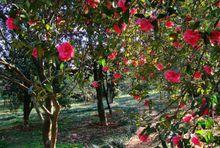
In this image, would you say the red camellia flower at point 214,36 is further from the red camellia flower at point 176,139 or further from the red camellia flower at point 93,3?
the red camellia flower at point 93,3

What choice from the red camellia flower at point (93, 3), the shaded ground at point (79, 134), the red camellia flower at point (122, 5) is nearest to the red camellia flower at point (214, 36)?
the red camellia flower at point (122, 5)

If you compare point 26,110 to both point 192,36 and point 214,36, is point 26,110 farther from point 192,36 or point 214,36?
point 214,36

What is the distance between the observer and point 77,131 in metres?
17.5

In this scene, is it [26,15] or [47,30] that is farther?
[47,30]

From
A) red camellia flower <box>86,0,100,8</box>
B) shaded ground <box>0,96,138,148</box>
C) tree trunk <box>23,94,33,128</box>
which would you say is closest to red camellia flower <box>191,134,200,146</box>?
red camellia flower <box>86,0,100,8</box>

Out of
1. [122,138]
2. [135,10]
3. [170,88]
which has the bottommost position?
[122,138]

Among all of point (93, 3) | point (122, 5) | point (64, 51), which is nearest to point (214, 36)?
point (122, 5)

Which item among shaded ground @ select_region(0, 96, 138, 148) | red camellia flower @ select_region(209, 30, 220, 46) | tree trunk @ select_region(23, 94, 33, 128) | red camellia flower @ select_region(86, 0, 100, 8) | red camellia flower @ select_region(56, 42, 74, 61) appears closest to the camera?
red camellia flower @ select_region(209, 30, 220, 46)

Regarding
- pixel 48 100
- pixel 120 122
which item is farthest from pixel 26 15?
pixel 120 122

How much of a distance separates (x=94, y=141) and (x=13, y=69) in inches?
320

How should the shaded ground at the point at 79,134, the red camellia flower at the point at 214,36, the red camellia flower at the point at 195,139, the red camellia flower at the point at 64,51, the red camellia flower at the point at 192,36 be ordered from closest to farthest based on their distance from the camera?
the red camellia flower at the point at 195,139, the red camellia flower at the point at 214,36, the red camellia flower at the point at 192,36, the red camellia flower at the point at 64,51, the shaded ground at the point at 79,134

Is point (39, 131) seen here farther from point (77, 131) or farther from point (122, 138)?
point (122, 138)

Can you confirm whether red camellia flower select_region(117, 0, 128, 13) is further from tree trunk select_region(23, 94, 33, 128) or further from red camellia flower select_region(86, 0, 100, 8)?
tree trunk select_region(23, 94, 33, 128)

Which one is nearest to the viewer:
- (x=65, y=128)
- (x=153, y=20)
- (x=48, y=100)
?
(x=153, y=20)
